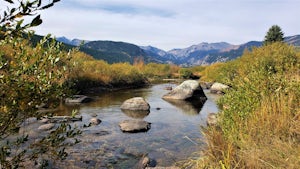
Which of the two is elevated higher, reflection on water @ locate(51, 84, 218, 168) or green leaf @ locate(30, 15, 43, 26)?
green leaf @ locate(30, 15, 43, 26)

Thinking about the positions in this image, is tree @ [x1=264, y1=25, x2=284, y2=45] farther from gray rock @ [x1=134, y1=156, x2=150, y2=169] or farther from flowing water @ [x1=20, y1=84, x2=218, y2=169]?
gray rock @ [x1=134, y1=156, x2=150, y2=169]

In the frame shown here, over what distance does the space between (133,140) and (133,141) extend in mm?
157

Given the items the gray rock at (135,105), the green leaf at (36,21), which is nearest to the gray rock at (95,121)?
the gray rock at (135,105)

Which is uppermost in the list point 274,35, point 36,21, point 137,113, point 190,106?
point 274,35

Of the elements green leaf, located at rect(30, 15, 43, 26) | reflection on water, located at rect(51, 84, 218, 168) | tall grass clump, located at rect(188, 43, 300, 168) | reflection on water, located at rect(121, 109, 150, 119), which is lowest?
reflection on water, located at rect(121, 109, 150, 119)

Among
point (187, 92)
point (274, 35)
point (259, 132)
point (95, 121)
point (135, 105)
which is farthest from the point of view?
point (274, 35)

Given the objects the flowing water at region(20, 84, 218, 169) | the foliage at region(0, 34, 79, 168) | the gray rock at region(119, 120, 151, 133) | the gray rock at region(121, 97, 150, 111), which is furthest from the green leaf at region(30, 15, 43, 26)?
the gray rock at region(121, 97, 150, 111)

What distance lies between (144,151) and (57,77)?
25.4 feet

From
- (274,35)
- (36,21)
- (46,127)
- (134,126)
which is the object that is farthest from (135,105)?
(274,35)

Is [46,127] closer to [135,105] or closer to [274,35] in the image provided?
[135,105]

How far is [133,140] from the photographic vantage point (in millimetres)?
12734

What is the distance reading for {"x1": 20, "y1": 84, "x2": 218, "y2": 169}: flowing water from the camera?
986cm

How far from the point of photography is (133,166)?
9.38 meters

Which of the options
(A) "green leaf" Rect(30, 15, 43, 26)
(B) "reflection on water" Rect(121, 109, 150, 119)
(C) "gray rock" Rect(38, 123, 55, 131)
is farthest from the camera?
(B) "reflection on water" Rect(121, 109, 150, 119)
